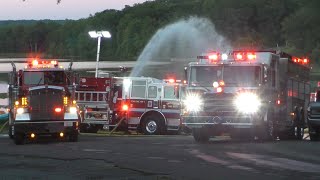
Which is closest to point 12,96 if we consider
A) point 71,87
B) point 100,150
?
point 71,87

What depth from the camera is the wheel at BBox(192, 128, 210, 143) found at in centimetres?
2377

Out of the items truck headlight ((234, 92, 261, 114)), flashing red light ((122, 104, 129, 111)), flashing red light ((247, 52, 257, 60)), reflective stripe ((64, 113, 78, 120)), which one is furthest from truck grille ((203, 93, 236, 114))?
flashing red light ((122, 104, 129, 111))

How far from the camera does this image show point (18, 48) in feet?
208

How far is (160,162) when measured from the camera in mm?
15727

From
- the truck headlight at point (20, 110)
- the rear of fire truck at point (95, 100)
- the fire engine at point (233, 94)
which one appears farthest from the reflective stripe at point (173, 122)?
the truck headlight at point (20, 110)

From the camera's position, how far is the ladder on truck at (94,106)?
30.8 metres

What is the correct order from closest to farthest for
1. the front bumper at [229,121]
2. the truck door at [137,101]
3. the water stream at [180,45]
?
the front bumper at [229,121] < the truck door at [137,101] < the water stream at [180,45]

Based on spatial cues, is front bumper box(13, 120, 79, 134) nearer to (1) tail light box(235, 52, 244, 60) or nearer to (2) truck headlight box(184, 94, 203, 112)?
(2) truck headlight box(184, 94, 203, 112)

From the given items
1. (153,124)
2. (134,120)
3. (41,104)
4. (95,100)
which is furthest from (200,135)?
(95,100)

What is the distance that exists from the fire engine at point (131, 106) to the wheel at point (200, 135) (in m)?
6.40

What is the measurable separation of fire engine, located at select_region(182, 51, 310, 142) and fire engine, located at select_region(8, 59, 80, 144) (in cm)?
426

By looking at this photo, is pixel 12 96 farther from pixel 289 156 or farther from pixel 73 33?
pixel 73 33

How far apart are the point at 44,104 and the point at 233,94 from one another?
22.1 ft

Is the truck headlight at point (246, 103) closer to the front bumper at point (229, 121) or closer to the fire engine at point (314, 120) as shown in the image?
the front bumper at point (229, 121)
